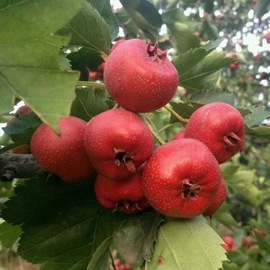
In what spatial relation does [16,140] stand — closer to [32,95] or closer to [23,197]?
[23,197]

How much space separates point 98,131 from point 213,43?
46 centimetres

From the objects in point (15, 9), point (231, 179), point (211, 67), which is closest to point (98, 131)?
point (15, 9)

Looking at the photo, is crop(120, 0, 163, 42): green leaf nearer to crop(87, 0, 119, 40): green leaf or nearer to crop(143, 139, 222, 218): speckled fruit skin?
crop(87, 0, 119, 40): green leaf

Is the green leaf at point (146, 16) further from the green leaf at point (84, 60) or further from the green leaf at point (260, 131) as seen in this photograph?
the green leaf at point (260, 131)

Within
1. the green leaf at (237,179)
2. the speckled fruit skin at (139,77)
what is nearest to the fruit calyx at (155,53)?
the speckled fruit skin at (139,77)

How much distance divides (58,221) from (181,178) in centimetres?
26

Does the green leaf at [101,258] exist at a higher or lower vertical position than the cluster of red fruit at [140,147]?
lower

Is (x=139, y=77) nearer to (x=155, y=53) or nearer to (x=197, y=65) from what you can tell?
(x=155, y=53)

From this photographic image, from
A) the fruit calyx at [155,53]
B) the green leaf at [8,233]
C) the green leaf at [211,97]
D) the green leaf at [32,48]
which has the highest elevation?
the green leaf at [32,48]

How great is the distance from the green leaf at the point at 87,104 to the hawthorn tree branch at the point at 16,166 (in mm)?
116

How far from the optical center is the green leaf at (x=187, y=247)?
2.22 feet

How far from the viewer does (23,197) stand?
0.76 metres

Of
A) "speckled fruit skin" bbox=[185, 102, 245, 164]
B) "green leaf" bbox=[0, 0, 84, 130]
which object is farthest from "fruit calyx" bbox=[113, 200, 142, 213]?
"green leaf" bbox=[0, 0, 84, 130]

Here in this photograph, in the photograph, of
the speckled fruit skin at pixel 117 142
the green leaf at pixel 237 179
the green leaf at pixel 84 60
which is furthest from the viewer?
the green leaf at pixel 237 179
